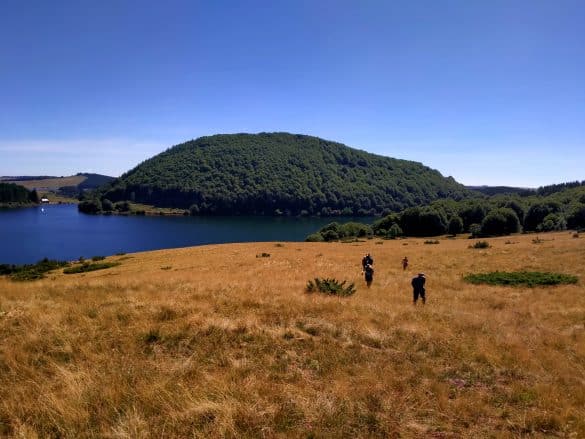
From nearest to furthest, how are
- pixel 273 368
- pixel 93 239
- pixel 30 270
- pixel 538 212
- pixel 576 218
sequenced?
pixel 273 368
pixel 30 270
pixel 576 218
pixel 538 212
pixel 93 239

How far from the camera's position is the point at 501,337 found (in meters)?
10.8

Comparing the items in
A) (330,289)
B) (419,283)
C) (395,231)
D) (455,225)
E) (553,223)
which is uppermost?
(553,223)

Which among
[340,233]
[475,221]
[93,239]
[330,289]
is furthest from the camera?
[93,239]

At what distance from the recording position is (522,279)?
23.2m

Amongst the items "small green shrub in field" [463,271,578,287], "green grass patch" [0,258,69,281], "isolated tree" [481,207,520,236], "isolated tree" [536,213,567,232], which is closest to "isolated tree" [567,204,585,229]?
"isolated tree" [536,213,567,232]

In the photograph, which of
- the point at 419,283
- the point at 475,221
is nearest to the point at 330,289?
the point at 419,283

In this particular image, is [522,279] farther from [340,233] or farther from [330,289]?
[340,233]

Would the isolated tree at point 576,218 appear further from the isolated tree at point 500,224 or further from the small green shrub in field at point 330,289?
the small green shrub in field at point 330,289

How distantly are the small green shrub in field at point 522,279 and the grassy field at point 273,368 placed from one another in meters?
8.56

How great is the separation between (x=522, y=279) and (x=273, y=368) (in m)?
21.3

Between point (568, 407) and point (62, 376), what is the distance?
8.78m

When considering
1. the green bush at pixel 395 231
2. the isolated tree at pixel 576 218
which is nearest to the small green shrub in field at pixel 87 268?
the green bush at pixel 395 231

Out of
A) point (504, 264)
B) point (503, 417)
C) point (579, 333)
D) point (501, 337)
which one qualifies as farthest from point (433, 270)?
point (503, 417)

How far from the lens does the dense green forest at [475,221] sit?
9162 cm
